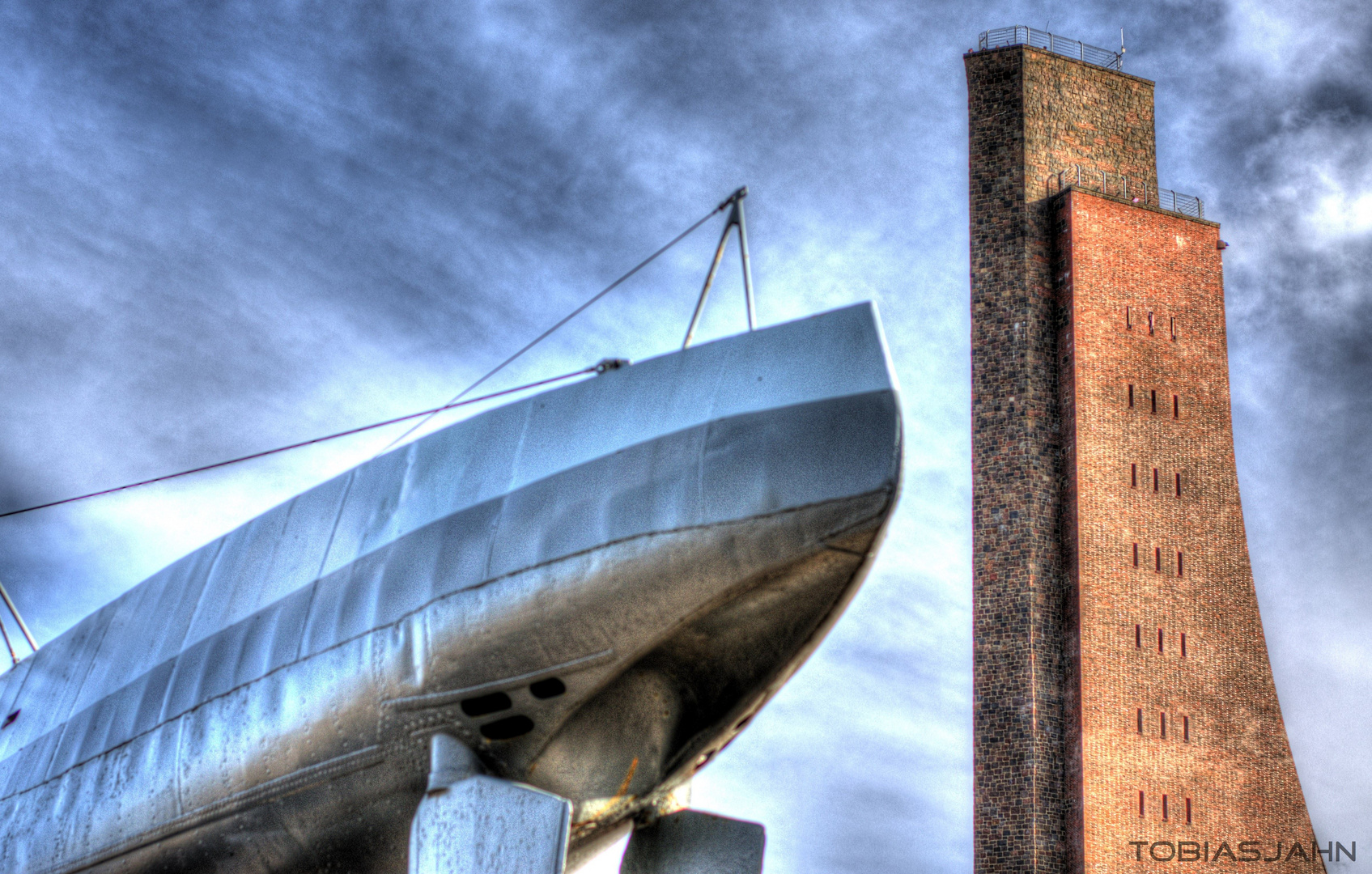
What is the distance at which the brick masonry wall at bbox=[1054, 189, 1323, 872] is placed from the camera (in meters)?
31.9

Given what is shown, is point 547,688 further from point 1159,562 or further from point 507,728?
point 1159,562

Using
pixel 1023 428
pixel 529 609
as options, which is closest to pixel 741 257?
pixel 529 609

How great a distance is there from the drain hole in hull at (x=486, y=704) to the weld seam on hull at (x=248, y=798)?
1.93ft

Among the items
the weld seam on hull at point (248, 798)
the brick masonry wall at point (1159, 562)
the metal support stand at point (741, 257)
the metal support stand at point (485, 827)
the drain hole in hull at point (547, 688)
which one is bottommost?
the metal support stand at point (485, 827)

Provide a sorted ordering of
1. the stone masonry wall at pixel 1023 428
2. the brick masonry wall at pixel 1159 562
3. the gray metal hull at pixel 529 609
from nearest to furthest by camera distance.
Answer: the gray metal hull at pixel 529 609
the stone masonry wall at pixel 1023 428
the brick masonry wall at pixel 1159 562

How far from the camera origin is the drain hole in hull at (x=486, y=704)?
24.5ft

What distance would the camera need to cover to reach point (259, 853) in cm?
847

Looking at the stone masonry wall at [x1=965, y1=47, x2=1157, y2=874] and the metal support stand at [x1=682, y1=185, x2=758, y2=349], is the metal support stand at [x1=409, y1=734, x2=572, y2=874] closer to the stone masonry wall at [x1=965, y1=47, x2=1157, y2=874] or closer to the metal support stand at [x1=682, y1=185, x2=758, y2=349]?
the metal support stand at [x1=682, y1=185, x2=758, y2=349]

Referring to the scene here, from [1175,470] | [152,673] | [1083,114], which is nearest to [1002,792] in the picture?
[1175,470]

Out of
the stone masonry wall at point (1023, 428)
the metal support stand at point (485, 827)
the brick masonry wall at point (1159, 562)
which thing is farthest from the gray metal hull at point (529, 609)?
the brick masonry wall at point (1159, 562)

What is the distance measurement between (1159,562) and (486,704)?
29.3 meters

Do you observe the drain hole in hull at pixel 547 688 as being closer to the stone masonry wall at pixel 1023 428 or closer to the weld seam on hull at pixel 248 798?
the weld seam on hull at pixel 248 798

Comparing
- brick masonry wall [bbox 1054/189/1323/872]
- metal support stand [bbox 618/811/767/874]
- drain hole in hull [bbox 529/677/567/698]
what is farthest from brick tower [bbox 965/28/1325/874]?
drain hole in hull [bbox 529/677/567/698]

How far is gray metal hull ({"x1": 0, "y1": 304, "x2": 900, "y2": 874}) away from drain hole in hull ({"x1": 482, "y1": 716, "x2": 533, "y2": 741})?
0.01 m
